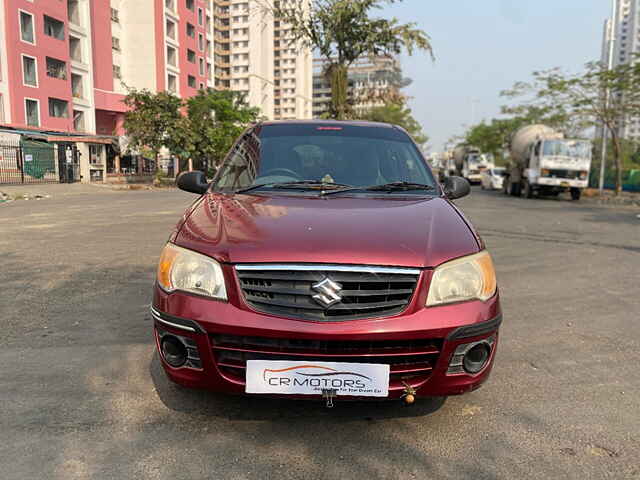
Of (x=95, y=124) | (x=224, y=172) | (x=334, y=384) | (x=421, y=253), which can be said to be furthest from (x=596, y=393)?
(x=95, y=124)

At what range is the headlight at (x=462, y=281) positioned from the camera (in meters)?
2.49

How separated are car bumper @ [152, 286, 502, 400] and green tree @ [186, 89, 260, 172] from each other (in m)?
30.6

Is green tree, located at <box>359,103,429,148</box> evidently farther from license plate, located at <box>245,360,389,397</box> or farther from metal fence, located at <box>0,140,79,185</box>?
license plate, located at <box>245,360,389,397</box>

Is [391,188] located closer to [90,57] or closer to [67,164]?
[67,164]

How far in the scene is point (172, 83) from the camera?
1954 inches

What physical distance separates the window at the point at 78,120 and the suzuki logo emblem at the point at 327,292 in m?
38.8

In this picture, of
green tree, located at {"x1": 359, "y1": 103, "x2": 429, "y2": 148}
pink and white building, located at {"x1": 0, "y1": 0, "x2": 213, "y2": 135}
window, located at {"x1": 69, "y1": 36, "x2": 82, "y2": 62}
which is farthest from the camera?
green tree, located at {"x1": 359, "y1": 103, "x2": 429, "y2": 148}

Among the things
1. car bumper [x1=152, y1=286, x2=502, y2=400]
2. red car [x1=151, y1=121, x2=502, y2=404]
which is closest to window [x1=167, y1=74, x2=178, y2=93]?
red car [x1=151, y1=121, x2=502, y2=404]

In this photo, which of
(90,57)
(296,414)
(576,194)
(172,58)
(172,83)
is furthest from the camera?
(172,58)

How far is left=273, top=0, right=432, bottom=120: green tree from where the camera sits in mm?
18469

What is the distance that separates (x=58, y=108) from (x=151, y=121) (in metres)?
8.53

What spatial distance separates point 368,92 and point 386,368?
1896 centimetres

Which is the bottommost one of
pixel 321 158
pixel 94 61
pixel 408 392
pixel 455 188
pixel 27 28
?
pixel 408 392

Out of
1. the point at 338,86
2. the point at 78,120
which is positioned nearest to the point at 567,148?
the point at 338,86
